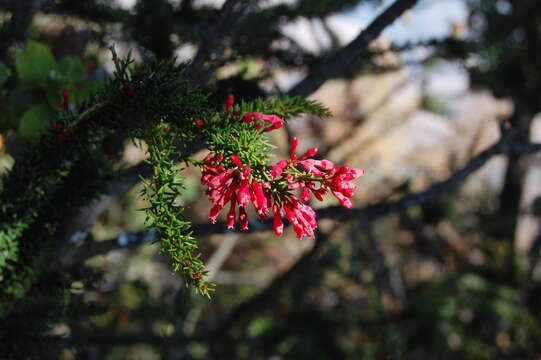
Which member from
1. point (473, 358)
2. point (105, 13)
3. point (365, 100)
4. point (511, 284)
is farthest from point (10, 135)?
point (365, 100)

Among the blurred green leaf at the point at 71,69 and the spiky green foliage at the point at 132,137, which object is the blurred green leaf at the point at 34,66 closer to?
the blurred green leaf at the point at 71,69

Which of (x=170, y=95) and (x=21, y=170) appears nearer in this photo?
(x=170, y=95)

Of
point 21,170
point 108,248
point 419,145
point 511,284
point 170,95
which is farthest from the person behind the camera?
point 419,145

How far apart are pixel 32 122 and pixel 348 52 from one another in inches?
27.9

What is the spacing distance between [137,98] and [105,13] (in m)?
1.09

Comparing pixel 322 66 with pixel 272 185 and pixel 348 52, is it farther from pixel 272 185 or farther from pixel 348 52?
pixel 272 185

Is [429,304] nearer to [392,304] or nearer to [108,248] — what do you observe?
[392,304]

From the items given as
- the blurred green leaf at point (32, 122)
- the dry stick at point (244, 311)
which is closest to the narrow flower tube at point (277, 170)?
the blurred green leaf at point (32, 122)

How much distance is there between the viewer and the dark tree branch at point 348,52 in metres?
1.03

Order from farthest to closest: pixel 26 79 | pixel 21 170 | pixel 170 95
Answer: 1. pixel 26 79
2. pixel 21 170
3. pixel 170 95

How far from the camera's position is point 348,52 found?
1.07 m

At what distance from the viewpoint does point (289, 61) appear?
62.3 inches

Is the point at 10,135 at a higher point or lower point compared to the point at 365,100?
lower

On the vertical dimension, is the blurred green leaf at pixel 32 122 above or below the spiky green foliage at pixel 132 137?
above
